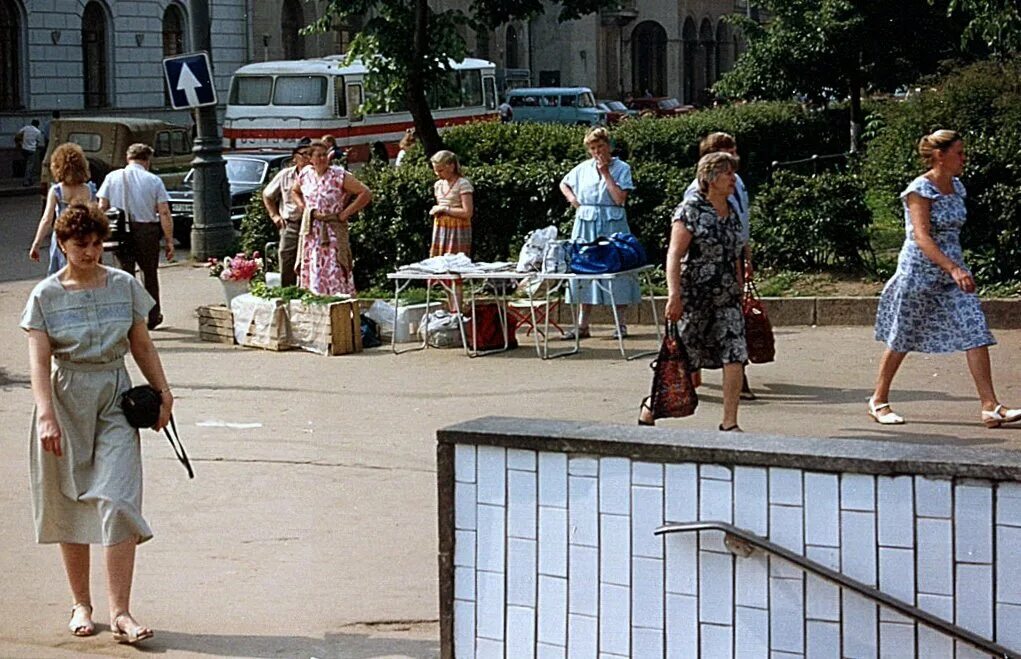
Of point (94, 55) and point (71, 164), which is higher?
point (94, 55)

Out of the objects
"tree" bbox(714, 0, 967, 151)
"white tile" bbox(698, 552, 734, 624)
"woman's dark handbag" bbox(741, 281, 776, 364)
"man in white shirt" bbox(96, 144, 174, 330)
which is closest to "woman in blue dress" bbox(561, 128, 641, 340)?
"woman's dark handbag" bbox(741, 281, 776, 364)

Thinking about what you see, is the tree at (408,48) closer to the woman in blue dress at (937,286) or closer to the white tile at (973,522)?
the woman in blue dress at (937,286)

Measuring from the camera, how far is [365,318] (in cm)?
1342

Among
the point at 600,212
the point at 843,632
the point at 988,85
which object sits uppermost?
the point at 988,85

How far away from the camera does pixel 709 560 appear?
4598 millimetres

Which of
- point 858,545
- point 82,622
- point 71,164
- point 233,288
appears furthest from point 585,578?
point 233,288

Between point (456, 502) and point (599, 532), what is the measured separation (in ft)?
1.48

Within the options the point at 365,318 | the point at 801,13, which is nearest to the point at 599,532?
the point at 365,318

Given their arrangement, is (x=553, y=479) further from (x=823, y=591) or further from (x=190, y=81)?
(x=190, y=81)

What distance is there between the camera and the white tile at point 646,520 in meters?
4.65

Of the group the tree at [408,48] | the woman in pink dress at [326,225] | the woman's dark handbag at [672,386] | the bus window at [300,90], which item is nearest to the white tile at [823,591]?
the woman's dark handbag at [672,386]

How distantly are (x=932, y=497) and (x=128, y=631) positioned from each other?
295cm

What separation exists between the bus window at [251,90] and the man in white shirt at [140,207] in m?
18.8

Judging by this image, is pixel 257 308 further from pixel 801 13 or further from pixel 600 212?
pixel 801 13
